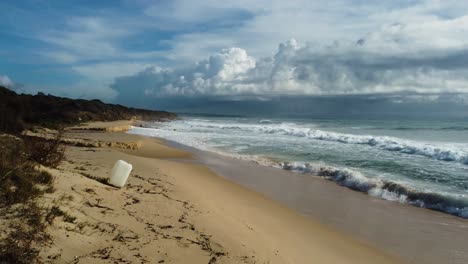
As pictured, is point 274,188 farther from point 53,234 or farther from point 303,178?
point 53,234

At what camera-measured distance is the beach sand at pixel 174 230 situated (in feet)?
13.7

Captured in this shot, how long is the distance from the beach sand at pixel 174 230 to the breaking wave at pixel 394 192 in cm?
363

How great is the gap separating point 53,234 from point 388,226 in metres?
6.59

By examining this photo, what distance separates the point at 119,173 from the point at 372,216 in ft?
19.0

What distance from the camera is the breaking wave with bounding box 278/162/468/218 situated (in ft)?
30.1

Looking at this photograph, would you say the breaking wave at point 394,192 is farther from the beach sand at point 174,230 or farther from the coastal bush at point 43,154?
the coastal bush at point 43,154

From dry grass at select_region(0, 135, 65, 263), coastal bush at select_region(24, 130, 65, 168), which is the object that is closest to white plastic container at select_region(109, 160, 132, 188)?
coastal bush at select_region(24, 130, 65, 168)

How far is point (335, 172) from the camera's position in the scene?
13.0 metres

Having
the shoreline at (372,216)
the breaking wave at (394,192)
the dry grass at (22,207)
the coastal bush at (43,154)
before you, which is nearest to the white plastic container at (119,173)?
the coastal bush at (43,154)

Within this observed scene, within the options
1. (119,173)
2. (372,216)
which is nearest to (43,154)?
(119,173)

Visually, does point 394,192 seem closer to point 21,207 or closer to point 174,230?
point 174,230

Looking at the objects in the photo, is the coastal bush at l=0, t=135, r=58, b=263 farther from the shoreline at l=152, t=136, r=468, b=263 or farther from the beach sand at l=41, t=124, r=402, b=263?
the shoreline at l=152, t=136, r=468, b=263

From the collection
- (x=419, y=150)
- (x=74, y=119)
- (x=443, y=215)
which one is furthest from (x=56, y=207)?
(x=74, y=119)

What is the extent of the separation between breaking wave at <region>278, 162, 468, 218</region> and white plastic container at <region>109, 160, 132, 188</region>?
7.29 metres
